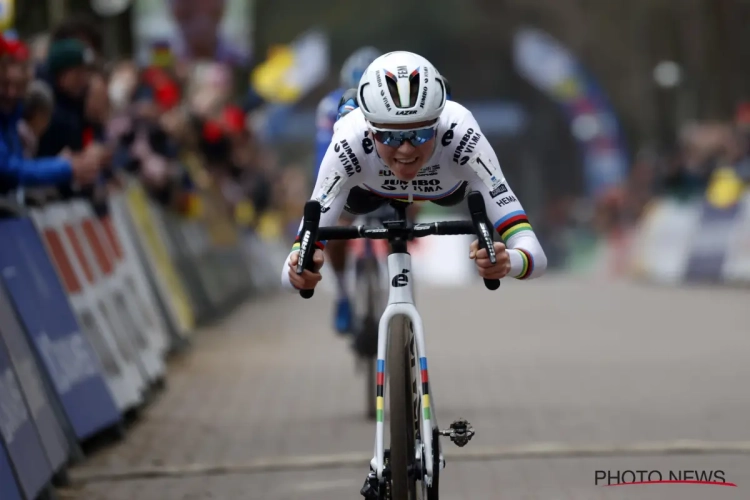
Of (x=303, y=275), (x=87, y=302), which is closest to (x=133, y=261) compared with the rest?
(x=87, y=302)

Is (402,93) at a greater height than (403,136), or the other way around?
(402,93)

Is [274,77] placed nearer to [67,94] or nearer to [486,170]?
[67,94]

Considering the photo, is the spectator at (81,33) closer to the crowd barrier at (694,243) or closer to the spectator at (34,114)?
the spectator at (34,114)

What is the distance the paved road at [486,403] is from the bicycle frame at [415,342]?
1375 mm

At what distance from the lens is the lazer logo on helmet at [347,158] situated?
6336 mm

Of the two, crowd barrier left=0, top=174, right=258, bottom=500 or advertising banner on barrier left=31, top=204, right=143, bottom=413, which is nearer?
crowd barrier left=0, top=174, right=258, bottom=500

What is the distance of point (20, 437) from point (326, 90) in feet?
179

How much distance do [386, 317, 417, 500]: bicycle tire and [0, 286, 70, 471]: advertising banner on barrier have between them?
2.03m

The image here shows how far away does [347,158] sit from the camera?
6336 millimetres

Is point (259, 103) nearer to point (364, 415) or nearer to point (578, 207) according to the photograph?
point (364, 415)

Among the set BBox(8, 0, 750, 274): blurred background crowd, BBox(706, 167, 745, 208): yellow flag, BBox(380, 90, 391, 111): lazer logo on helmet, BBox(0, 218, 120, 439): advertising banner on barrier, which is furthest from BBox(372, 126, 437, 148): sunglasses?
BBox(706, 167, 745, 208): yellow flag

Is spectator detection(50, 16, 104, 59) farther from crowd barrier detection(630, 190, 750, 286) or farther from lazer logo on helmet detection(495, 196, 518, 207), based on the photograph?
crowd barrier detection(630, 190, 750, 286)

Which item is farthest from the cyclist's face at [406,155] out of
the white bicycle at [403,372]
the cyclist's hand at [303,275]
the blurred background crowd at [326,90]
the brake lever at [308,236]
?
the blurred background crowd at [326,90]

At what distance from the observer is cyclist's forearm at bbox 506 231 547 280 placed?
6.08 m
